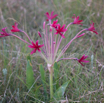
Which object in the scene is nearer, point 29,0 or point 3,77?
point 3,77

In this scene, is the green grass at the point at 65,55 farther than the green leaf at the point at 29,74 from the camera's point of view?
Yes

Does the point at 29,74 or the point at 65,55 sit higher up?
the point at 65,55

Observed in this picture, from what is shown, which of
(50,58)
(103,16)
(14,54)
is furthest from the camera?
(103,16)

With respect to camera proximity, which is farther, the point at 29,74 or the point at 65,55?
the point at 65,55

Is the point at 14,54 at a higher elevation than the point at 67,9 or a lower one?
lower

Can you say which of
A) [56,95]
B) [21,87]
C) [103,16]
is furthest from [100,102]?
[103,16]

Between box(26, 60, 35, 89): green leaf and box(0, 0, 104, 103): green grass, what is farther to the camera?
box(0, 0, 104, 103): green grass

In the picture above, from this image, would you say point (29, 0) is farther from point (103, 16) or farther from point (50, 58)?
point (50, 58)

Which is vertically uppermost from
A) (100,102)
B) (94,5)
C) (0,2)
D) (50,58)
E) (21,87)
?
(0,2)
